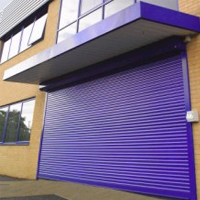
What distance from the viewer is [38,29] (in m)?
12.6

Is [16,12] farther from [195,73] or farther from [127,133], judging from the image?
[195,73]

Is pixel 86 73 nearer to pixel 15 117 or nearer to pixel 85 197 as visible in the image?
pixel 85 197

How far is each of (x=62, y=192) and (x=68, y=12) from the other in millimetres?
6512

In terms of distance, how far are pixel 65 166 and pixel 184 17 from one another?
573 centimetres

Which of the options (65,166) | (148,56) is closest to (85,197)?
(65,166)

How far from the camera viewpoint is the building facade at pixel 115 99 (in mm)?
5824

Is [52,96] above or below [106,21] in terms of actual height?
below

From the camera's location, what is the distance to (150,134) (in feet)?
21.6

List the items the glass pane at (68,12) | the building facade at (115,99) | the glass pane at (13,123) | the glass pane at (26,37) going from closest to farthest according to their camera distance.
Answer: the building facade at (115,99) < the glass pane at (68,12) < the glass pane at (13,123) < the glass pane at (26,37)

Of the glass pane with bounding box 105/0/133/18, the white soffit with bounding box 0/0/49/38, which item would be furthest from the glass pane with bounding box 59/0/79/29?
the white soffit with bounding box 0/0/49/38

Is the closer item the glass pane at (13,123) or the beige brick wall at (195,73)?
the beige brick wall at (195,73)

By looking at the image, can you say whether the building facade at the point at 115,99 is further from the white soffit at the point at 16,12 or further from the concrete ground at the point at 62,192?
the white soffit at the point at 16,12

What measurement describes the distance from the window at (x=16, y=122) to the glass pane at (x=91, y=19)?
13.6 feet

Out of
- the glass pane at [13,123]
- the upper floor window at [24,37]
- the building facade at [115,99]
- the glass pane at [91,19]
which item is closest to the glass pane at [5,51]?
the upper floor window at [24,37]
